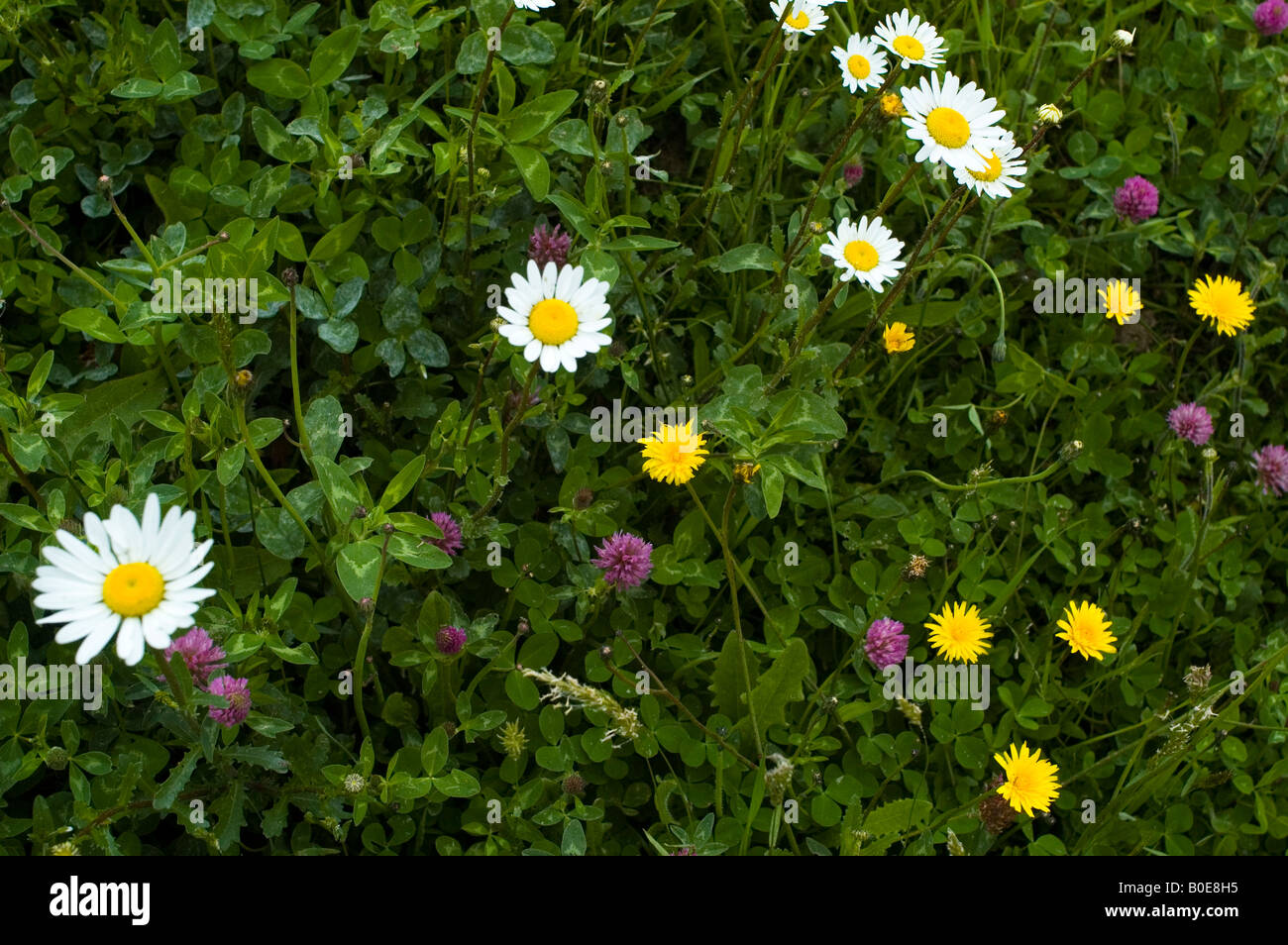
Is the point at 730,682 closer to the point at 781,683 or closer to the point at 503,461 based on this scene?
the point at 781,683

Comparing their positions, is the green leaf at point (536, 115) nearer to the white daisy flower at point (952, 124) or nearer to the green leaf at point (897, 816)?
the white daisy flower at point (952, 124)

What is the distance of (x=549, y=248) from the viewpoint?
2723mm

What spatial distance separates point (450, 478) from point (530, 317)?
0.70m

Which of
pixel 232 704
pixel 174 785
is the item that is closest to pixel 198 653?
pixel 232 704

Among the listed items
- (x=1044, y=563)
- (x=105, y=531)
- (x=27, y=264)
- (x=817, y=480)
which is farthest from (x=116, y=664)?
(x=1044, y=563)

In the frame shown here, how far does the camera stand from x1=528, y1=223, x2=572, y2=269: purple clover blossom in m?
2.71

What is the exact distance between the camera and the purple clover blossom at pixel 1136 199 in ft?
11.3

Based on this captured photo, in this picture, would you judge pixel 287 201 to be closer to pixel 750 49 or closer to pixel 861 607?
pixel 750 49

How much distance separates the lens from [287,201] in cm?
280

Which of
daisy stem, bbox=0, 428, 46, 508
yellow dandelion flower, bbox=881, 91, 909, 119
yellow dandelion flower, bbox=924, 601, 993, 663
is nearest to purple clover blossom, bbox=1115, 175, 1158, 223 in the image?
yellow dandelion flower, bbox=881, 91, 909, 119

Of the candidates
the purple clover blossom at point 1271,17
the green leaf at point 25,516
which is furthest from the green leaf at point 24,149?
the purple clover blossom at point 1271,17

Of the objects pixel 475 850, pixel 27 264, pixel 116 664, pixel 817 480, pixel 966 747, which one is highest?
pixel 27 264

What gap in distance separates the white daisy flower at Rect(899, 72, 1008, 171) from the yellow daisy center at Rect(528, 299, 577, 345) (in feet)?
2.69

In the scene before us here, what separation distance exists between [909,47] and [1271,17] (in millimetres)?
1782
